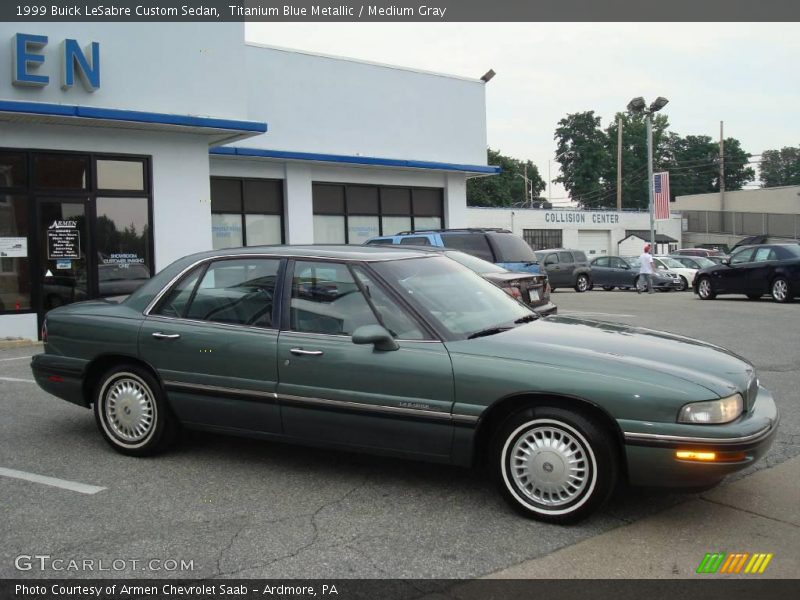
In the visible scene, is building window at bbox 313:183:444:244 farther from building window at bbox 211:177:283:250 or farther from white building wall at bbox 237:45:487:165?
building window at bbox 211:177:283:250

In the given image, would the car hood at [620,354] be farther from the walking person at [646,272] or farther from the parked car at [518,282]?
the walking person at [646,272]

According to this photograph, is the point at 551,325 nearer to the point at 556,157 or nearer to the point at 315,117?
the point at 315,117

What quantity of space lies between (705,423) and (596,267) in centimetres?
2591

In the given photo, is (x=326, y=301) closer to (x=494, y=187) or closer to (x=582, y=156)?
(x=494, y=187)

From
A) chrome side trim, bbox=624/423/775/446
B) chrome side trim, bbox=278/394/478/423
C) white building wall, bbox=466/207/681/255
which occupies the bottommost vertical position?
chrome side trim, bbox=624/423/775/446

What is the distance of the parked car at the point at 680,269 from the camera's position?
2752 centimetres

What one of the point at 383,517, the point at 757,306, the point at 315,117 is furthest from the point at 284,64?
the point at 383,517

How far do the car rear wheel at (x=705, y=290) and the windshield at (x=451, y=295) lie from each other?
1622cm

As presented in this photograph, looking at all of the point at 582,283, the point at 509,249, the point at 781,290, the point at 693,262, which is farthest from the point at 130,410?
the point at 693,262

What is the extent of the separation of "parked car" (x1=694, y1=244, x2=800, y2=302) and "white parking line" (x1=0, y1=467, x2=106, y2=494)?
17.2 meters

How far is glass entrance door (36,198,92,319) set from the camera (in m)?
12.6

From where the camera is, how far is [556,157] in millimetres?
96375

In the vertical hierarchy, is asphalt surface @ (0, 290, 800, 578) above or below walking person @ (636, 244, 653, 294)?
below

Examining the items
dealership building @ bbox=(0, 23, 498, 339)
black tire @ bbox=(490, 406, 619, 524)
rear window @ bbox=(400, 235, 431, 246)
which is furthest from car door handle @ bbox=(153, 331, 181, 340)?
rear window @ bbox=(400, 235, 431, 246)
